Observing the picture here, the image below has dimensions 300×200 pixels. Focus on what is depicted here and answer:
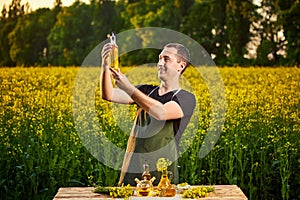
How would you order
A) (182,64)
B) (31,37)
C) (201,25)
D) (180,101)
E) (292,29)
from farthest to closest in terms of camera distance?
(201,25), (292,29), (31,37), (182,64), (180,101)

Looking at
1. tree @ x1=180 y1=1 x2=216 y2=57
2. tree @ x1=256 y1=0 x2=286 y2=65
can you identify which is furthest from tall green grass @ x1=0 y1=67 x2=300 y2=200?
tree @ x1=180 y1=1 x2=216 y2=57

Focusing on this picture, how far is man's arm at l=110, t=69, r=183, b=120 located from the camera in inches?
131

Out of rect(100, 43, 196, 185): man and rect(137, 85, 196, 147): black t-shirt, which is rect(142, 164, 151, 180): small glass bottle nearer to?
rect(100, 43, 196, 185): man

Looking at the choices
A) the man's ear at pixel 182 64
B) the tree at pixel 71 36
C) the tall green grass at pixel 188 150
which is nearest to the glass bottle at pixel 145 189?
the man's ear at pixel 182 64

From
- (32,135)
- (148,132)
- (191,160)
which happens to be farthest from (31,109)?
(148,132)

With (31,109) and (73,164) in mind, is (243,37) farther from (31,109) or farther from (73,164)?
(73,164)

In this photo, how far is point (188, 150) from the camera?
5.19m

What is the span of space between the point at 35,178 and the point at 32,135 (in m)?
0.48

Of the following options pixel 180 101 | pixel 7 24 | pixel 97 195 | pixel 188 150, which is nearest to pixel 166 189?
pixel 97 195

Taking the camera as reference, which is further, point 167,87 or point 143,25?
point 143,25

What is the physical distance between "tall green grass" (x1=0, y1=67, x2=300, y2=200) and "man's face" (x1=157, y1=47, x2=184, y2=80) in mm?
1076

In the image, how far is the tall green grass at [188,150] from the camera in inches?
195

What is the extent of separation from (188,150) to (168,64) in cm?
165

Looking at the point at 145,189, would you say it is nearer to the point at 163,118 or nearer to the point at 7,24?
the point at 163,118
